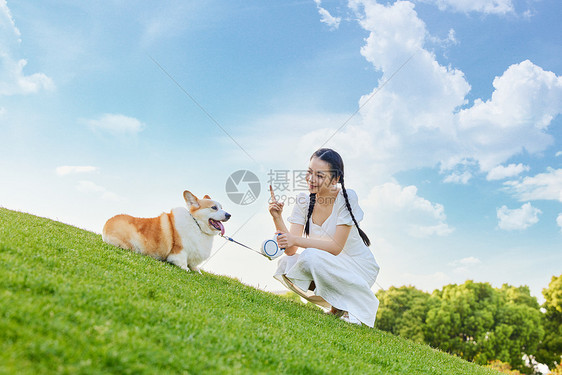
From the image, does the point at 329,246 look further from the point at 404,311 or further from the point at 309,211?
the point at 404,311

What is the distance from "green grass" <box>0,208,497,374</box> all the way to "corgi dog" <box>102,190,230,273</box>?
931 millimetres

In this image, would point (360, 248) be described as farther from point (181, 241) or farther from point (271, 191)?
point (181, 241)

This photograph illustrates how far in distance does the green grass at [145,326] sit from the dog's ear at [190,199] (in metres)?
1.50

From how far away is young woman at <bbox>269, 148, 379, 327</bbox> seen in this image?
24.5 feet

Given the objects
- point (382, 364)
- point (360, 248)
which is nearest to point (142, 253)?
point (360, 248)

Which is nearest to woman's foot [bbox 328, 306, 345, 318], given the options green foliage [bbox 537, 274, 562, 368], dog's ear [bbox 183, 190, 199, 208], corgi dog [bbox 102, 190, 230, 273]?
corgi dog [bbox 102, 190, 230, 273]

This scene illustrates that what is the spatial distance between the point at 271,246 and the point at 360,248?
5.90 ft

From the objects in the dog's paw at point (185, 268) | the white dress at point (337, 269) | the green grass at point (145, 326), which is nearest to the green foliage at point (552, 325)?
the green grass at point (145, 326)

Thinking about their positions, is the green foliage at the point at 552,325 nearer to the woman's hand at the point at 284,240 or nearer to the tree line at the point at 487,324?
the tree line at the point at 487,324

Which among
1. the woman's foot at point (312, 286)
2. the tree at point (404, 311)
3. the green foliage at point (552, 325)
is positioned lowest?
the woman's foot at point (312, 286)

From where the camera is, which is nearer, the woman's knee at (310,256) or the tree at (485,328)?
the woman's knee at (310,256)

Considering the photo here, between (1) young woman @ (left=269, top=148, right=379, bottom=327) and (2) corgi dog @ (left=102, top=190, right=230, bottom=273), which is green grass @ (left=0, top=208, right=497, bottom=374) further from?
(2) corgi dog @ (left=102, top=190, right=230, bottom=273)

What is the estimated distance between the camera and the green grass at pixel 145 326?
10.3 ft

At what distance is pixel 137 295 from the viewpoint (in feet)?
16.0
